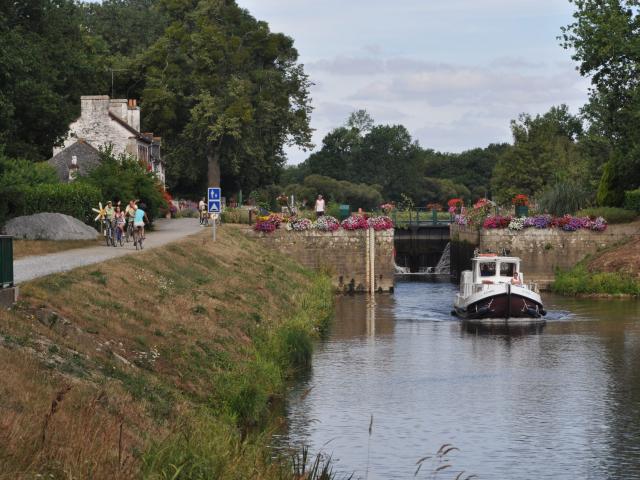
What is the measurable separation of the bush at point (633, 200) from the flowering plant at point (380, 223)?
47.8 feet

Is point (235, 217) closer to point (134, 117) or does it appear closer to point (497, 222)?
point (134, 117)

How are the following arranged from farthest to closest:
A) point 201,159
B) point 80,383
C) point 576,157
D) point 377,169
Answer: point 377,169 < point 576,157 < point 201,159 < point 80,383

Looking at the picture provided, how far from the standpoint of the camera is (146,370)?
23.6 meters

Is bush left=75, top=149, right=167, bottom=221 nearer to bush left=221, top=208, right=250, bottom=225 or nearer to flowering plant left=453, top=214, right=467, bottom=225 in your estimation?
bush left=221, top=208, right=250, bottom=225

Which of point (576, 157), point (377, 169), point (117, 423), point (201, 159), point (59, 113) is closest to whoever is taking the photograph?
point (117, 423)

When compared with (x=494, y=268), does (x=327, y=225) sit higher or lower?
higher

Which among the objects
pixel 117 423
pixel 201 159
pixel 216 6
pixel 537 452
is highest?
pixel 216 6

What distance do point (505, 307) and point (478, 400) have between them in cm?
2145

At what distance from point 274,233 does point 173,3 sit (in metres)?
37.3

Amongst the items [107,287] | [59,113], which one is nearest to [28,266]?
[107,287]

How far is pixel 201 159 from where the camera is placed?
9694 centimetres

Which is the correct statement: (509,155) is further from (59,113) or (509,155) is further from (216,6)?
(59,113)

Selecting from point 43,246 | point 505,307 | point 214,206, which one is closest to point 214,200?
point 214,206

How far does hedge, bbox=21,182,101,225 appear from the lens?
53.7 meters
